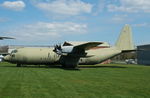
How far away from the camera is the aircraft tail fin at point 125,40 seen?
127ft

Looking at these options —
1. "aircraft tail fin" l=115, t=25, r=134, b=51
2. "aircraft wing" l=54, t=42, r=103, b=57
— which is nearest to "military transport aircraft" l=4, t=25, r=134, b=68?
"aircraft wing" l=54, t=42, r=103, b=57

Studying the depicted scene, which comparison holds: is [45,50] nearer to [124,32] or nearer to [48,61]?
[48,61]

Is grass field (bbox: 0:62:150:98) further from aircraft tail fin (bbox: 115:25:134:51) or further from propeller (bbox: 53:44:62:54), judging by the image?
aircraft tail fin (bbox: 115:25:134:51)

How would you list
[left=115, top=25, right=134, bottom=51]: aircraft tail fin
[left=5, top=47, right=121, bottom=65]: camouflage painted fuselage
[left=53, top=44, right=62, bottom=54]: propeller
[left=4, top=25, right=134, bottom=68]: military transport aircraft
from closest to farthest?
[left=4, top=25, right=134, bottom=68]: military transport aircraft, [left=53, top=44, right=62, bottom=54]: propeller, [left=5, top=47, right=121, bottom=65]: camouflage painted fuselage, [left=115, top=25, right=134, bottom=51]: aircraft tail fin

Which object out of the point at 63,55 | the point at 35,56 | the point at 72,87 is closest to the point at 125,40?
the point at 63,55

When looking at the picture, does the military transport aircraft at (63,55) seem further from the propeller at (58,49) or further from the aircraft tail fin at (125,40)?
the aircraft tail fin at (125,40)

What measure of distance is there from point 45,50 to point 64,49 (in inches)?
142

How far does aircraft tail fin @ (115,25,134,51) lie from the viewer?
38.6 m

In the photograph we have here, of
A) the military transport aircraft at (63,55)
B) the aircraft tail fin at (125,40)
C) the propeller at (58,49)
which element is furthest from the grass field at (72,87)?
the aircraft tail fin at (125,40)

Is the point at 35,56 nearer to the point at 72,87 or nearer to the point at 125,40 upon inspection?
the point at 125,40

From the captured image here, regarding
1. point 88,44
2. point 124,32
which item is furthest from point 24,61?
point 124,32

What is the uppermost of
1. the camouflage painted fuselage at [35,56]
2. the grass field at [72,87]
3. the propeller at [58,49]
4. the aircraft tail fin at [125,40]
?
the aircraft tail fin at [125,40]

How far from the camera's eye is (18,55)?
33.2 m

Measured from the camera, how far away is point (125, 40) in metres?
38.8
